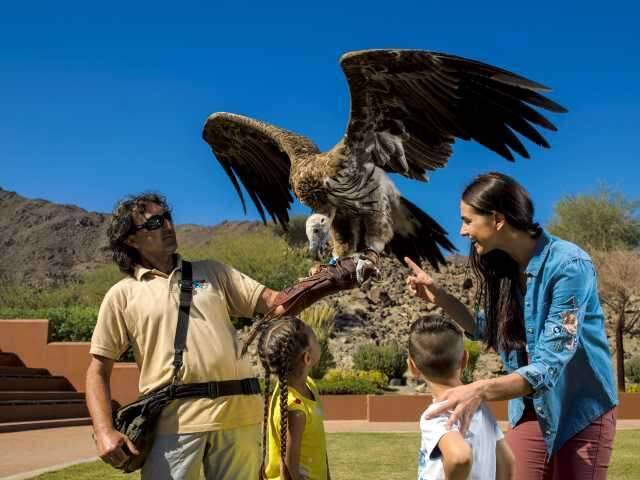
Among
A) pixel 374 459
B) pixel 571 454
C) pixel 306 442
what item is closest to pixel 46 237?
pixel 374 459

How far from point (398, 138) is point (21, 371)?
35.7 ft

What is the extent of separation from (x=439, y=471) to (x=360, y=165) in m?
3.70

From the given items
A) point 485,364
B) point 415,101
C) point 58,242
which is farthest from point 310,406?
point 58,242

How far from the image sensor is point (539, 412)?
250cm

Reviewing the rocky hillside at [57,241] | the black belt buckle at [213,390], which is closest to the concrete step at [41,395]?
the black belt buckle at [213,390]

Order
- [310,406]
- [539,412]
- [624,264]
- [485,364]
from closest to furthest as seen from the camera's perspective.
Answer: [539,412]
[310,406]
[485,364]
[624,264]

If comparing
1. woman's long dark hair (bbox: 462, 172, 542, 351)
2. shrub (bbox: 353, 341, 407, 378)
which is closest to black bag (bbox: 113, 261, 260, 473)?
woman's long dark hair (bbox: 462, 172, 542, 351)

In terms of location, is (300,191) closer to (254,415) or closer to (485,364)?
(254,415)

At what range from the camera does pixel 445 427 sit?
213 cm

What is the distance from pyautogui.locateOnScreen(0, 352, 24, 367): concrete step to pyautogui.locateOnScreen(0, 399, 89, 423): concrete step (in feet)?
6.17

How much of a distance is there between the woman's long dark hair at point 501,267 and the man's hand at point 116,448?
4.34 ft

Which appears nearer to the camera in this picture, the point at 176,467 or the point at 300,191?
the point at 176,467

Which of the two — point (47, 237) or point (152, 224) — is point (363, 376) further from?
point (47, 237)

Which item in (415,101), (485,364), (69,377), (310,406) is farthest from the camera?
(485,364)
